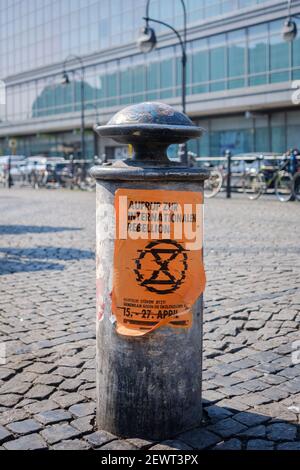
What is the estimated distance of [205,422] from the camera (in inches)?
126

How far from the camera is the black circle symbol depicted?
2938 millimetres

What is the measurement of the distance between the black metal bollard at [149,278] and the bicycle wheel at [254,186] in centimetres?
1728

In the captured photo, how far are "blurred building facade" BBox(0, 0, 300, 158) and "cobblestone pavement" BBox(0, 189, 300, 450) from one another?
30281 mm

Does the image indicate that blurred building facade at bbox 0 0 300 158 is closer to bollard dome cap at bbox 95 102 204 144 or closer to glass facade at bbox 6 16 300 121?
glass facade at bbox 6 16 300 121

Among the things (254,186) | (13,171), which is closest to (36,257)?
(254,186)

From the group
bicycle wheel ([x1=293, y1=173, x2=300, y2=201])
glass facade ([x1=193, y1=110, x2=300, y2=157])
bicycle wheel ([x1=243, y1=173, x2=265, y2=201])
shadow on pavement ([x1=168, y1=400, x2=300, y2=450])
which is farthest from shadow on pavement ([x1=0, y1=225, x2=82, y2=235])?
glass facade ([x1=193, y1=110, x2=300, y2=157])

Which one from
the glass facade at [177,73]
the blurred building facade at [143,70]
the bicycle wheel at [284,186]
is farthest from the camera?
the blurred building facade at [143,70]

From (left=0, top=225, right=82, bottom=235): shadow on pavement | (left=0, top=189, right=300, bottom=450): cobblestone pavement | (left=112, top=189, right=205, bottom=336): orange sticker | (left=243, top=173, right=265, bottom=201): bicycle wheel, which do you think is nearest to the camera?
(left=112, top=189, right=205, bottom=336): orange sticker

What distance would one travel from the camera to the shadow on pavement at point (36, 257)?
779 centimetres

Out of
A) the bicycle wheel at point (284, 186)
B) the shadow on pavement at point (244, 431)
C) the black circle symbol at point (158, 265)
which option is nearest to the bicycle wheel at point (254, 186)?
the bicycle wheel at point (284, 186)

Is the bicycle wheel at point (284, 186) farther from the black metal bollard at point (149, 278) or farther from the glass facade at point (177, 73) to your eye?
the glass facade at point (177, 73)

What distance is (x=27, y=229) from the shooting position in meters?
12.4
